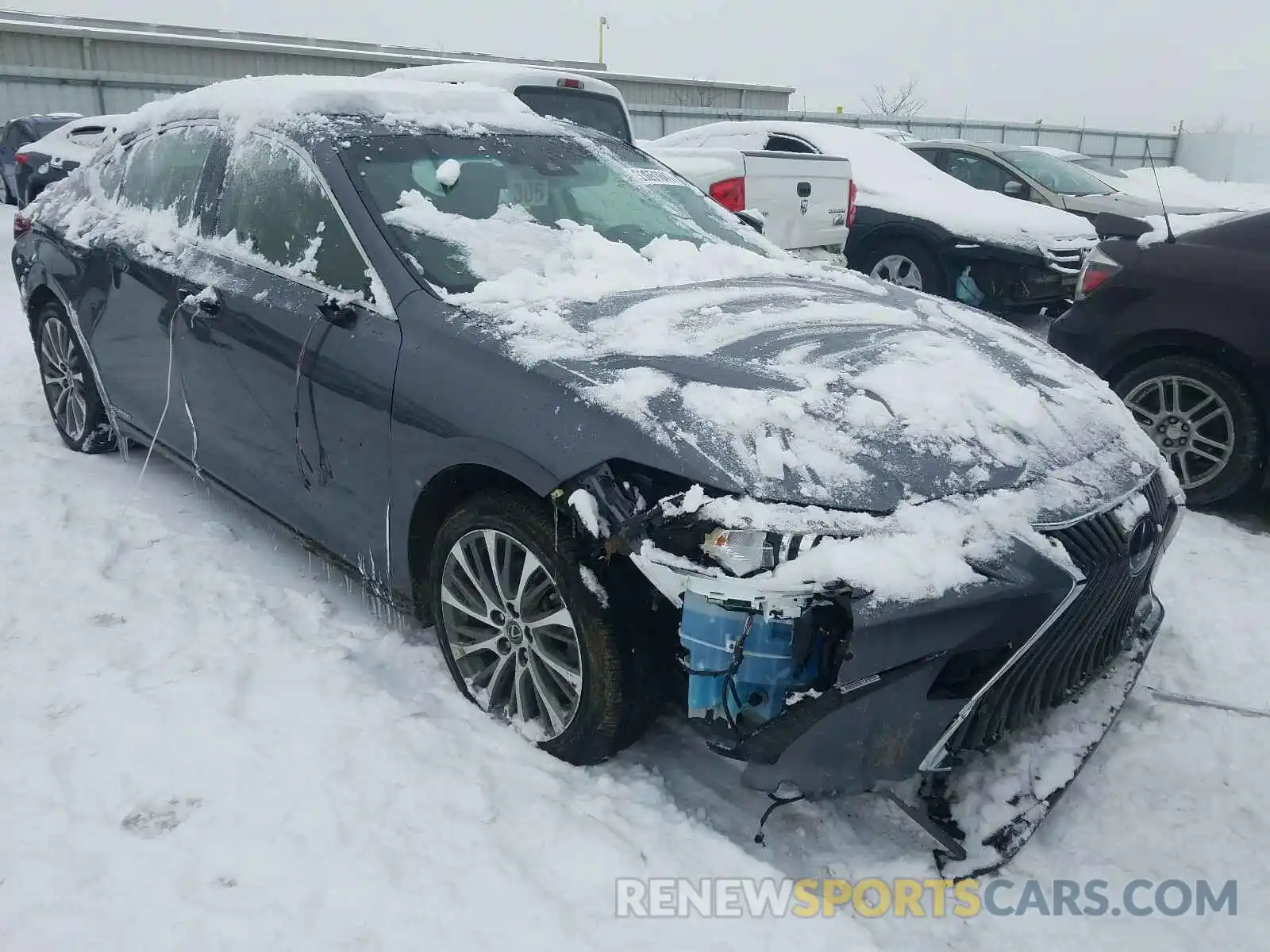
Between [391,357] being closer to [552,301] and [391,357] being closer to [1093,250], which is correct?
[552,301]

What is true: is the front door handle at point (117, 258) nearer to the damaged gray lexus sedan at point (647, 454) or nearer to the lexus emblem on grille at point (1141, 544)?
the damaged gray lexus sedan at point (647, 454)

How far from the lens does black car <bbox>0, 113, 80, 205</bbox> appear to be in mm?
13781

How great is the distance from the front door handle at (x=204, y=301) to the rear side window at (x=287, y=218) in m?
0.22

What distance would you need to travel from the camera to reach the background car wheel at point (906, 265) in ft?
26.3

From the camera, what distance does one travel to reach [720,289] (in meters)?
3.12

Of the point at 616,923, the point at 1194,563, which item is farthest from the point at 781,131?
the point at 616,923

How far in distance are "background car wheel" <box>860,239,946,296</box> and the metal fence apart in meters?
16.8

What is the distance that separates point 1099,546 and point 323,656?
2.26 m

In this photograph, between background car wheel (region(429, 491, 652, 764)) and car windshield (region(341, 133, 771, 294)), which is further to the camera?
car windshield (region(341, 133, 771, 294))

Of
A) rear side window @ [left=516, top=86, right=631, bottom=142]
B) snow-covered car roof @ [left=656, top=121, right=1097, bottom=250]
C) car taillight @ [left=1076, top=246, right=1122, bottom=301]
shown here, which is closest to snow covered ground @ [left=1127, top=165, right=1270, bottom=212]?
snow-covered car roof @ [left=656, top=121, right=1097, bottom=250]

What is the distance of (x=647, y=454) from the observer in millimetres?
2203

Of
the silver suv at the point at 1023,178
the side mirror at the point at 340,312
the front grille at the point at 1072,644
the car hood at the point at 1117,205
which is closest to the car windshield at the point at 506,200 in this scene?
the side mirror at the point at 340,312

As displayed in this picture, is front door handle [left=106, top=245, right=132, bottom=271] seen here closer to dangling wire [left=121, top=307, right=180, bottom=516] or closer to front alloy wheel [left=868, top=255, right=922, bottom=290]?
dangling wire [left=121, top=307, right=180, bottom=516]

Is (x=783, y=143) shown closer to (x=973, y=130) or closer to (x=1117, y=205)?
(x=1117, y=205)
